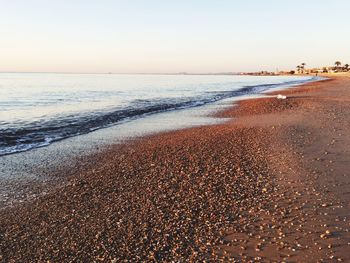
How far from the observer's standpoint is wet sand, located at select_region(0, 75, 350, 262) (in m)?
6.10

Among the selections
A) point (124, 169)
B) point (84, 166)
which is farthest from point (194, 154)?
point (84, 166)

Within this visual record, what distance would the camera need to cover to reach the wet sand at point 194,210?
20.0 feet

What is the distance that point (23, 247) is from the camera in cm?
635

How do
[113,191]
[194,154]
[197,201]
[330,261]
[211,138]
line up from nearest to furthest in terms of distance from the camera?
[330,261] → [197,201] → [113,191] → [194,154] → [211,138]

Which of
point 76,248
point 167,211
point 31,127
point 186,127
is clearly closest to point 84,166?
point 167,211

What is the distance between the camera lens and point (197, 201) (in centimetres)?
842

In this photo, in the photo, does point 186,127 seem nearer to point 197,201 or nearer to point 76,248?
point 197,201

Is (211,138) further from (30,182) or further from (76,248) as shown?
(76,248)

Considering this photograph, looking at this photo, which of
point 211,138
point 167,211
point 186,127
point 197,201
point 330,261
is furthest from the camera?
point 186,127

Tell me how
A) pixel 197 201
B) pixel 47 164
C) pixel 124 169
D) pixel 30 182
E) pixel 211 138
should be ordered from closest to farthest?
pixel 197 201
pixel 30 182
pixel 124 169
pixel 47 164
pixel 211 138

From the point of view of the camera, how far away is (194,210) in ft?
25.8

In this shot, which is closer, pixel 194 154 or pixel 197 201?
pixel 197 201

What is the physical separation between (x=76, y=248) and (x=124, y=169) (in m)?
5.53

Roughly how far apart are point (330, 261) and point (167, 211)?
3.64 meters
